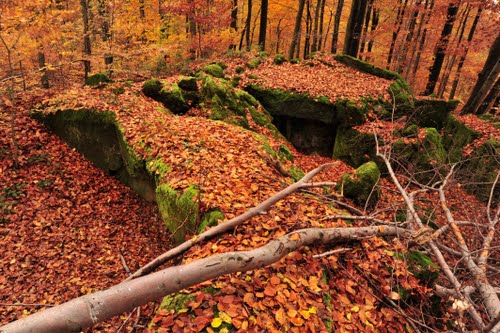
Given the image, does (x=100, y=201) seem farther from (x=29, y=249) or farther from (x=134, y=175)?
(x=29, y=249)

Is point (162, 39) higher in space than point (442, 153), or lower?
higher

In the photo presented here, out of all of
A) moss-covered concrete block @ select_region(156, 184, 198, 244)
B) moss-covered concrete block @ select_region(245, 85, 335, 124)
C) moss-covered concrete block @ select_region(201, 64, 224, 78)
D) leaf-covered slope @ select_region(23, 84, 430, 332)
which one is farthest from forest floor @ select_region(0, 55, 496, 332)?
moss-covered concrete block @ select_region(201, 64, 224, 78)

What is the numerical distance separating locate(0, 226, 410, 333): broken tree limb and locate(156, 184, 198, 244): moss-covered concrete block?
1607 mm

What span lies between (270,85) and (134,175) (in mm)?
7292

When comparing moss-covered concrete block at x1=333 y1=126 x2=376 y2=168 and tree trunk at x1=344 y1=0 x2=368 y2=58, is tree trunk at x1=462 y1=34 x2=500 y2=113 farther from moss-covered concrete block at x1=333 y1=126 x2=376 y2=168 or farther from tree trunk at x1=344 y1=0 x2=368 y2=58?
moss-covered concrete block at x1=333 y1=126 x2=376 y2=168

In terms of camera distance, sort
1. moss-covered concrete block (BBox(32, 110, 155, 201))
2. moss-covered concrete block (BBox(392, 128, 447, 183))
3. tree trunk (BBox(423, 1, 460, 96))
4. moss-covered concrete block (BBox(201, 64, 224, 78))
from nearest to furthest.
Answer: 1. moss-covered concrete block (BBox(32, 110, 155, 201))
2. moss-covered concrete block (BBox(392, 128, 447, 183))
3. moss-covered concrete block (BBox(201, 64, 224, 78))
4. tree trunk (BBox(423, 1, 460, 96))

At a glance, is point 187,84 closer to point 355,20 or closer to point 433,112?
point 355,20

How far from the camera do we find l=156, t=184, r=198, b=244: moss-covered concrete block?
14.7 feet

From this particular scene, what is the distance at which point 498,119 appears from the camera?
1120cm

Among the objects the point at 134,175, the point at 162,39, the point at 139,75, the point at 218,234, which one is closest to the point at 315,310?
the point at 218,234

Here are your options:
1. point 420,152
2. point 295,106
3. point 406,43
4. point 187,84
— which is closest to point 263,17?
point 295,106

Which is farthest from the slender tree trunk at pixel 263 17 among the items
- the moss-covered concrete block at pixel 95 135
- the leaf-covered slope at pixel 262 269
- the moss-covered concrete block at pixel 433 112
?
the leaf-covered slope at pixel 262 269

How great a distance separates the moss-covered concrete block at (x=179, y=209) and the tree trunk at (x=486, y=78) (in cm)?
1309

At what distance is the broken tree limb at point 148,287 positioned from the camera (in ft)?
6.87
